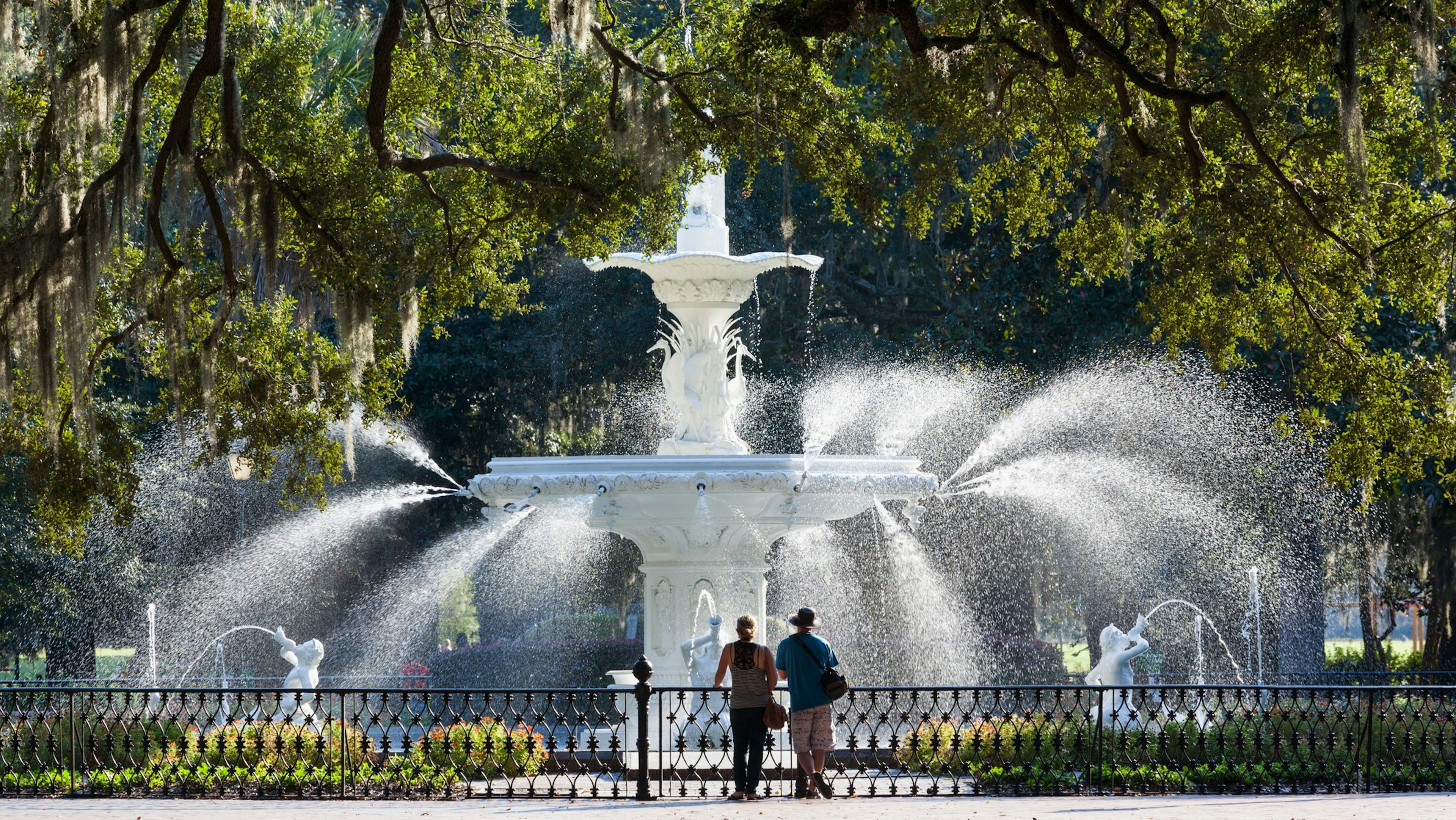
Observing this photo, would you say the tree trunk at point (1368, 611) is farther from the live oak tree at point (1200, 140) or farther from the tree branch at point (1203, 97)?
the tree branch at point (1203, 97)

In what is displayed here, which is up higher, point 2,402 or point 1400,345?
point 1400,345

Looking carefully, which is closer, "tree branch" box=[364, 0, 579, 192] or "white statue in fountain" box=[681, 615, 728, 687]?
"tree branch" box=[364, 0, 579, 192]

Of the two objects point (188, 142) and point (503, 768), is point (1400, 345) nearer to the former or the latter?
point (503, 768)

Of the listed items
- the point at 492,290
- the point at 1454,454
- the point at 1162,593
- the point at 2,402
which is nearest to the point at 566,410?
the point at 1162,593

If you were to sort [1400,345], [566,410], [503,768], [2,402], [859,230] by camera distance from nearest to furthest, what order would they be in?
[2,402] < [503,768] < [1400,345] < [859,230] < [566,410]

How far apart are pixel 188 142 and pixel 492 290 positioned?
317 centimetres

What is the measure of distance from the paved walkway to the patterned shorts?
35 centimetres

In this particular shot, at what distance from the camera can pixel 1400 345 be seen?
2080 cm

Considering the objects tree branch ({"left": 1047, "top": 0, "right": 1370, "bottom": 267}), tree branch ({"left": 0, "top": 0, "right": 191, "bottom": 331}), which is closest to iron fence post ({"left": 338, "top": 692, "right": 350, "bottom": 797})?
tree branch ({"left": 0, "top": 0, "right": 191, "bottom": 331})

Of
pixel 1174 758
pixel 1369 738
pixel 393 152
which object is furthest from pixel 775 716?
pixel 393 152

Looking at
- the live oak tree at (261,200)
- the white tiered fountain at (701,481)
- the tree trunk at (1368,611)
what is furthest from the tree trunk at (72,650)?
the tree trunk at (1368,611)

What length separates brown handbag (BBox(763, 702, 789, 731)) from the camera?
32.7 ft

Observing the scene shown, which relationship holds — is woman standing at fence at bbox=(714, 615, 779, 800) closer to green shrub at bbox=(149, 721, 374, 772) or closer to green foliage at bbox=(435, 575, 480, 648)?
green shrub at bbox=(149, 721, 374, 772)

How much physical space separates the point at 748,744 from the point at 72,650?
61.6 feet
